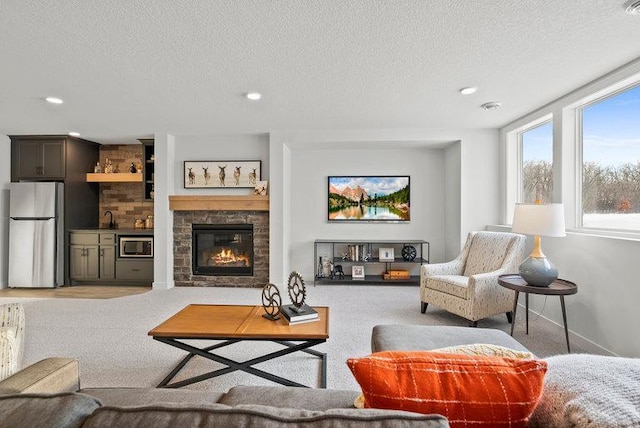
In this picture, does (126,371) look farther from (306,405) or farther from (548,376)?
(548,376)

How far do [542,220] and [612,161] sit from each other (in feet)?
2.86

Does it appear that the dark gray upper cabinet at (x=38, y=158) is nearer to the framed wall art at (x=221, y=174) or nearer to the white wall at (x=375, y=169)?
the framed wall art at (x=221, y=174)

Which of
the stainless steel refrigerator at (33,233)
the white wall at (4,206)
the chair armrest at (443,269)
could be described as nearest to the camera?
the chair armrest at (443,269)

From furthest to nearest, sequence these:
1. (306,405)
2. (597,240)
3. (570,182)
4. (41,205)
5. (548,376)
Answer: (41,205)
(570,182)
(597,240)
(306,405)
(548,376)

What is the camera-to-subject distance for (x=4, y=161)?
5086 millimetres

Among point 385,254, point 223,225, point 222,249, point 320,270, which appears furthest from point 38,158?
point 385,254

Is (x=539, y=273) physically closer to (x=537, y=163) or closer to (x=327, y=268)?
(x=537, y=163)

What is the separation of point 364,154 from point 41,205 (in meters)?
4.88

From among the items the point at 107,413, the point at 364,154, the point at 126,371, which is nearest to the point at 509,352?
the point at 107,413

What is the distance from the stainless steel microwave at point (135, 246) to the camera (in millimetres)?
5160

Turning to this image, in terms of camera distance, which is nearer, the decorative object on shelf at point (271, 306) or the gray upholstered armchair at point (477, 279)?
the decorative object on shelf at point (271, 306)

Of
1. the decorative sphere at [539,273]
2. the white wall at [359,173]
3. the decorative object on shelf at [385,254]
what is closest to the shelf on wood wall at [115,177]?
the white wall at [359,173]

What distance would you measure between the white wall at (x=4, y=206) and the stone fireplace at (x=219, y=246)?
2534 millimetres

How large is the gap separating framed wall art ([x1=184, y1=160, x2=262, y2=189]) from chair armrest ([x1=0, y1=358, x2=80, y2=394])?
394 centimetres
